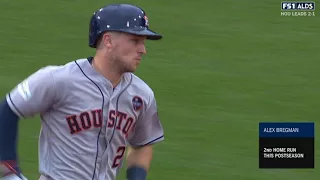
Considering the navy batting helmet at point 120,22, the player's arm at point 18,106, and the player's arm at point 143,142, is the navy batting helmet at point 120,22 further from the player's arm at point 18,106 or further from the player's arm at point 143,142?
the player's arm at point 143,142

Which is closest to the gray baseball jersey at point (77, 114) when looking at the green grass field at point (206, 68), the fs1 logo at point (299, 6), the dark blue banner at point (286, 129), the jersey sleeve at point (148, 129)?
the jersey sleeve at point (148, 129)

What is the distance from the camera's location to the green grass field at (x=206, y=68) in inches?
344

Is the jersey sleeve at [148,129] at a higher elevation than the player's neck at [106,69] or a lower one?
lower

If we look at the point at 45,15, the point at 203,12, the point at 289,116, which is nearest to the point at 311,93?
the point at 289,116

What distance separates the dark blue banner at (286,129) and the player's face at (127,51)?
474 cm

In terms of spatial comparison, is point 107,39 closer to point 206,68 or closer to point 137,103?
point 137,103

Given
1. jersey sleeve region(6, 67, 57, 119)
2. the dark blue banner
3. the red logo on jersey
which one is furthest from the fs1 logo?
jersey sleeve region(6, 67, 57, 119)

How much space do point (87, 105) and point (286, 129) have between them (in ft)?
16.7

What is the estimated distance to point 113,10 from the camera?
481cm

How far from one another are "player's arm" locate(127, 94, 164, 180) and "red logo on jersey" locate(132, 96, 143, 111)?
0.35 feet

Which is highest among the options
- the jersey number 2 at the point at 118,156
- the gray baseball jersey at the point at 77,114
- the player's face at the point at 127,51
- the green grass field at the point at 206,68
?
the player's face at the point at 127,51

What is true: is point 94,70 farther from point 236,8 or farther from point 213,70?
point 236,8

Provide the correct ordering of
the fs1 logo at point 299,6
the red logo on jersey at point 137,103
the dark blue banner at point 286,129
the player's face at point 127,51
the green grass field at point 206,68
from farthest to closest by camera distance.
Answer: the fs1 logo at point 299,6, the dark blue banner at point 286,129, the green grass field at point 206,68, the red logo on jersey at point 137,103, the player's face at point 127,51

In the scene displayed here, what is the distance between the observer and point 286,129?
9.55 meters
